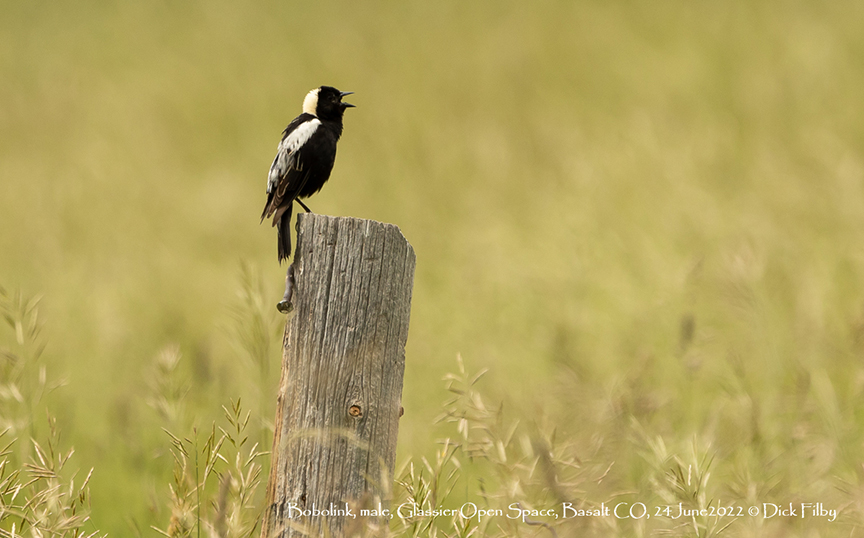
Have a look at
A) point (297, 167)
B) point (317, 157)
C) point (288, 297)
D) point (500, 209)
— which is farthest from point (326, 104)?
point (500, 209)

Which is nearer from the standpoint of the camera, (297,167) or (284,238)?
(284,238)

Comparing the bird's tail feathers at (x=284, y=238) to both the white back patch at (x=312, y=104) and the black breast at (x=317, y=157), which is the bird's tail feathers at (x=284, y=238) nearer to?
the black breast at (x=317, y=157)

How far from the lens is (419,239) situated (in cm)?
1091

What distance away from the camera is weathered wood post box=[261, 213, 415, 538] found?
1950 mm

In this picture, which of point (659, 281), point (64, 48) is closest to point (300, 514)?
point (659, 281)

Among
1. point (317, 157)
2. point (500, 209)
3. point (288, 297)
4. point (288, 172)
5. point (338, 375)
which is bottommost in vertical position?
point (338, 375)

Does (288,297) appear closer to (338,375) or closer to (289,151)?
(338,375)

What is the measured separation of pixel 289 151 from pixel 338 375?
6.14 ft

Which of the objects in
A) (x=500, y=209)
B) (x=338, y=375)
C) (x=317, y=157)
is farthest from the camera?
(x=500, y=209)

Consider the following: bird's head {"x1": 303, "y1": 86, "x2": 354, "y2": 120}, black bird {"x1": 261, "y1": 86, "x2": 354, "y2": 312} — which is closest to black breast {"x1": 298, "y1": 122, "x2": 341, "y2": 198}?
black bird {"x1": 261, "y1": 86, "x2": 354, "y2": 312}

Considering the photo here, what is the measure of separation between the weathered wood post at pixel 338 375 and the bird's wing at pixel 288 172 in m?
1.37

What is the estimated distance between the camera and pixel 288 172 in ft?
11.4

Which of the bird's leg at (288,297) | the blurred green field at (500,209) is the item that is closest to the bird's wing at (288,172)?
the blurred green field at (500,209)

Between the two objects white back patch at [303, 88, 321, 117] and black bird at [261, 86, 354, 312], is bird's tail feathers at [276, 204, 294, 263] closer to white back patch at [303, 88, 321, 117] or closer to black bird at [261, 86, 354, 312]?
black bird at [261, 86, 354, 312]
